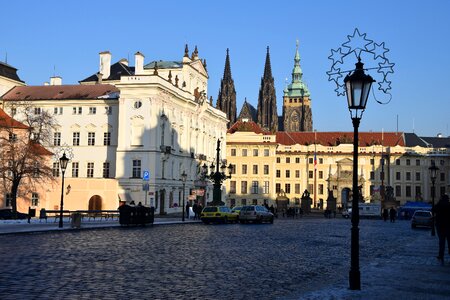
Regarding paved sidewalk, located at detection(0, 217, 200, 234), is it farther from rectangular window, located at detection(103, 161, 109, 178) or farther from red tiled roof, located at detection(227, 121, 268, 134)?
red tiled roof, located at detection(227, 121, 268, 134)

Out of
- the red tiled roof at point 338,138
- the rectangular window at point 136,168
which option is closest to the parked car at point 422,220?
the rectangular window at point 136,168

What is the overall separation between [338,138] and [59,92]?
63.1 m

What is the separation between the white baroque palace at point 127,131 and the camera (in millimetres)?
65688

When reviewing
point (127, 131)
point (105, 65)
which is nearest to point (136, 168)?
point (127, 131)

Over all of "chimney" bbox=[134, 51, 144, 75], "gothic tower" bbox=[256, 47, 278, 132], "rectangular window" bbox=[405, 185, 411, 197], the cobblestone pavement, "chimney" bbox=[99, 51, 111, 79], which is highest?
"gothic tower" bbox=[256, 47, 278, 132]

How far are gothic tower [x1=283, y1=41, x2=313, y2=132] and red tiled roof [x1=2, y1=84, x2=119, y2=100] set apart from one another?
120 meters

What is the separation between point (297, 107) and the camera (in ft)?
630

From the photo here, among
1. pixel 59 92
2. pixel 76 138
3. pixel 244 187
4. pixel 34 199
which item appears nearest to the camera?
pixel 34 199

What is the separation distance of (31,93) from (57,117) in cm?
652

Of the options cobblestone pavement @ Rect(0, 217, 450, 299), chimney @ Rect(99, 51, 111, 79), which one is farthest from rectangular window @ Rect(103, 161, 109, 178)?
cobblestone pavement @ Rect(0, 217, 450, 299)

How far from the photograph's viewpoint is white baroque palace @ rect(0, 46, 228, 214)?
65688 mm

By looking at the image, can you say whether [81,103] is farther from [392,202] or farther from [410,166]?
[410,166]

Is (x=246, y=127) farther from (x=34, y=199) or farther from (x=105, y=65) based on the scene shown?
(x=34, y=199)

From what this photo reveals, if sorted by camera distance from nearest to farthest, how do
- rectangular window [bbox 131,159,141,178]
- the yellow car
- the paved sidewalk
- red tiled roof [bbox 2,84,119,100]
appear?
the paved sidewalk
the yellow car
rectangular window [bbox 131,159,141,178]
red tiled roof [bbox 2,84,119,100]
